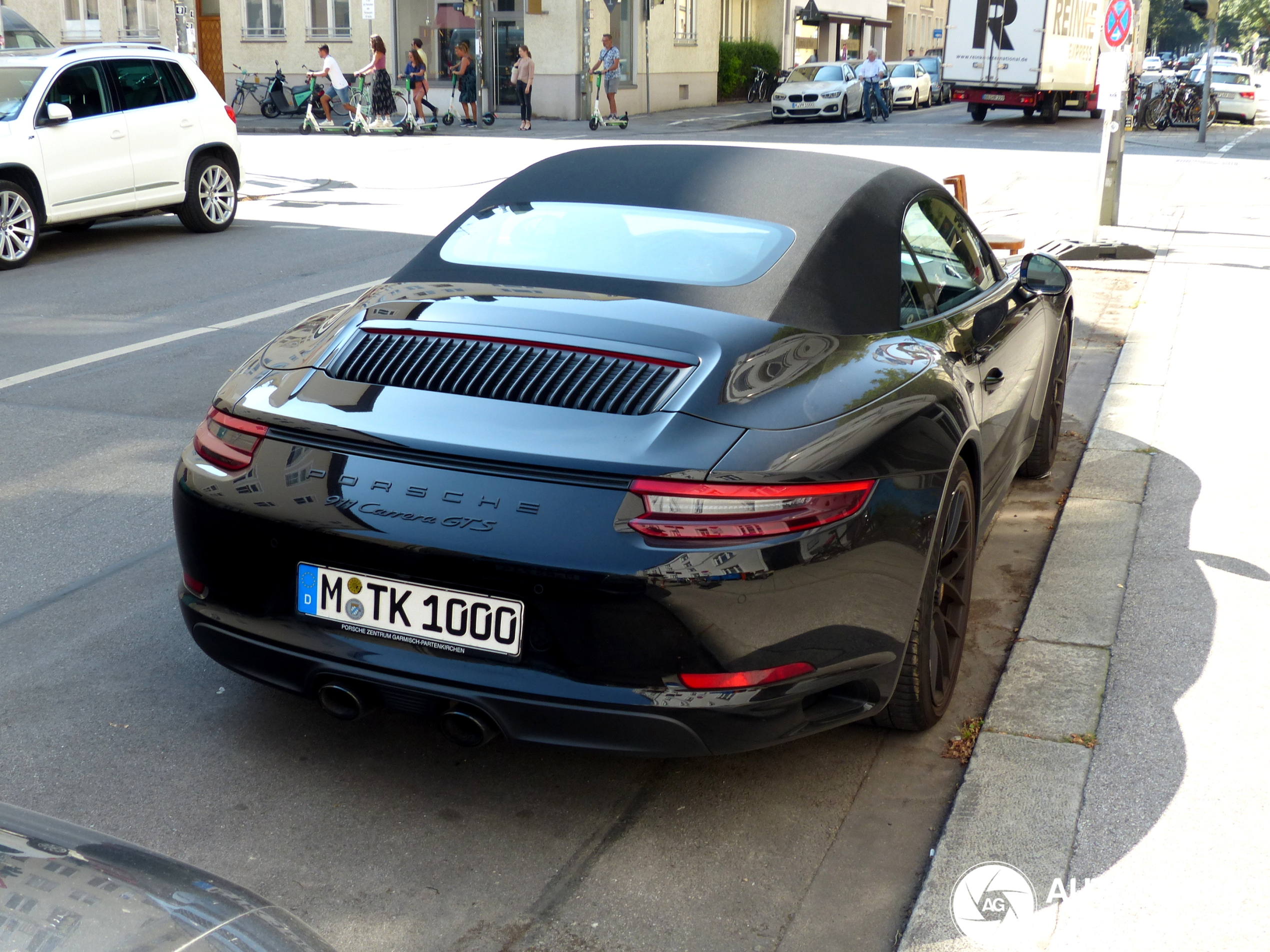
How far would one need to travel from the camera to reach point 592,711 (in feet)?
9.39

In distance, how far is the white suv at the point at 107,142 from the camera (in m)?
11.5

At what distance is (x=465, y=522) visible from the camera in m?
2.86

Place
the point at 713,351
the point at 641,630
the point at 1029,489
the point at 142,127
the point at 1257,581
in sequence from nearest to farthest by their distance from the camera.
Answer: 1. the point at 641,630
2. the point at 713,351
3. the point at 1257,581
4. the point at 1029,489
5. the point at 142,127

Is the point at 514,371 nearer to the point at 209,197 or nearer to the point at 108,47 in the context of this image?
the point at 108,47

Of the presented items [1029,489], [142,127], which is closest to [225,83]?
[142,127]

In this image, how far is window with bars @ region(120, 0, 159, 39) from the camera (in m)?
37.1

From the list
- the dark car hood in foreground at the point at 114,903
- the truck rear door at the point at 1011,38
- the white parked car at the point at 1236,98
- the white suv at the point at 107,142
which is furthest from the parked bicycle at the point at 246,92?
the dark car hood in foreground at the point at 114,903

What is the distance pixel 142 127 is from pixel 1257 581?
36.1 ft

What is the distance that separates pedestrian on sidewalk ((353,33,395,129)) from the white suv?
48.8 feet

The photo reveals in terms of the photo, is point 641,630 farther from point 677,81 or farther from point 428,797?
point 677,81

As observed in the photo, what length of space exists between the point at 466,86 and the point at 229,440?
30254 mm

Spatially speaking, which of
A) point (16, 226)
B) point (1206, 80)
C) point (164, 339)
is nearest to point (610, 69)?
point (1206, 80)

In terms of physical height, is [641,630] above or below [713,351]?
below

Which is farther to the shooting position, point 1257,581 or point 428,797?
point 1257,581
